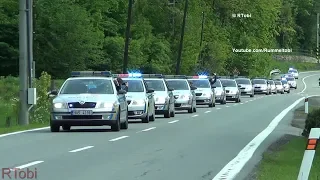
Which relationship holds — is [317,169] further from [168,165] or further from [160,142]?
[160,142]

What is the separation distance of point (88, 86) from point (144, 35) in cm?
6022

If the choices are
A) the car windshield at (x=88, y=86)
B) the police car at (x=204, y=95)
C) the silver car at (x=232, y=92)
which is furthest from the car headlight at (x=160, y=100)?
the silver car at (x=232, y=92)

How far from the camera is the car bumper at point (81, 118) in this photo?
24266 millimetres

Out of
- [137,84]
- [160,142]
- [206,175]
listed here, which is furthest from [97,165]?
[137,84]

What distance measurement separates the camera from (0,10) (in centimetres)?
7206

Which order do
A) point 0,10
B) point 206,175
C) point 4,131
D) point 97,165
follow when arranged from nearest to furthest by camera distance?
point 206,175
point 97,165
point 4,131
point 0,10

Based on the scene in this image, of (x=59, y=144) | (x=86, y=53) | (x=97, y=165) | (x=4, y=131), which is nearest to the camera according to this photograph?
(x=97, y=165)

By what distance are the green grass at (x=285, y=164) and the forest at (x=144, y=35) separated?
42.1 meters

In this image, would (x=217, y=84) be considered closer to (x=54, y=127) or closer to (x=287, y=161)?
(x=54, y=127)

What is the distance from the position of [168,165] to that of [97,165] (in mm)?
1183

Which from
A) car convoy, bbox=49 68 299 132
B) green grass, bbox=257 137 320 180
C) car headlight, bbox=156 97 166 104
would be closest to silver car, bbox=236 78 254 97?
car convoy, bbox=49 68 299 132

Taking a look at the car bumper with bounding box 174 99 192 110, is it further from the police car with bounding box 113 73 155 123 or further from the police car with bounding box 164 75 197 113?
the police car with bounding box 113 73 155 123

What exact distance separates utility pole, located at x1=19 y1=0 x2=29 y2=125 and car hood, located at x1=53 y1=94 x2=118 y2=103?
4174 mm

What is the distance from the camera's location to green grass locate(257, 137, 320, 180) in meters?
14.0
